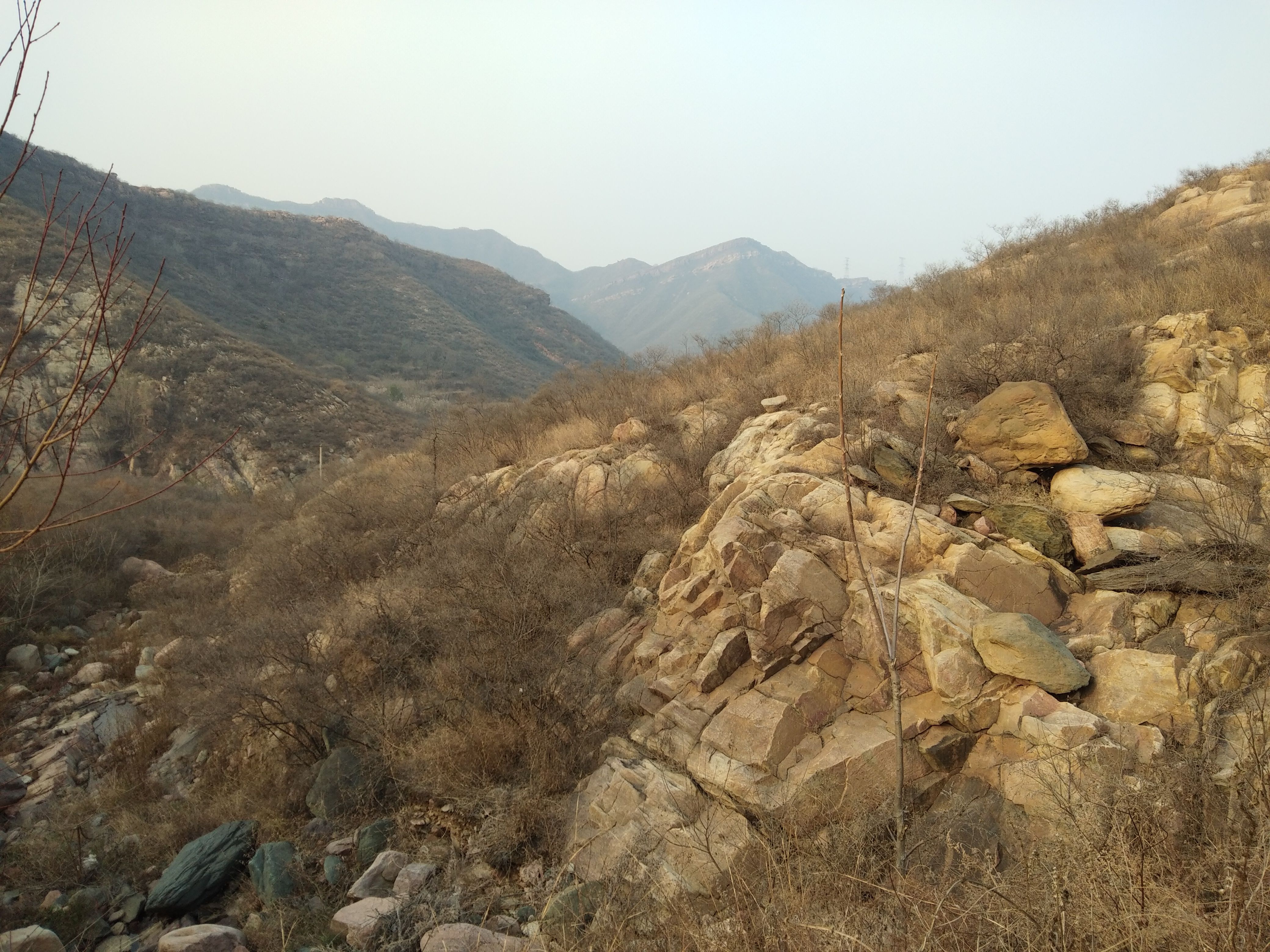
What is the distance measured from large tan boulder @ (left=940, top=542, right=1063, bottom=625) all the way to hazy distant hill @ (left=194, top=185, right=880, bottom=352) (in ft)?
219

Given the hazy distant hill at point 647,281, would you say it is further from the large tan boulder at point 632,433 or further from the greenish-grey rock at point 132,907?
the greenish-grey rock at point 132,907

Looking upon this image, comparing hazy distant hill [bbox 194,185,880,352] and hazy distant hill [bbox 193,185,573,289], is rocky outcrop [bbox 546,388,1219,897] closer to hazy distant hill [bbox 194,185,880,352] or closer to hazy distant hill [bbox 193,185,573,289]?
hazy distant hill [bbox 194,185,880,352]

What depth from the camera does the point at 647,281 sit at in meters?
122

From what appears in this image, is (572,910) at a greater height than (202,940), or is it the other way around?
(572,910)

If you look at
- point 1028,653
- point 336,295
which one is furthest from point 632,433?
point 336,295

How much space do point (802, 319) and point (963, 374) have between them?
741cm

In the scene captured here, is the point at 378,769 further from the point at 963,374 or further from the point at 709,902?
the point at 963,374

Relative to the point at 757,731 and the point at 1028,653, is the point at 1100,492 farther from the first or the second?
the point at 757,731

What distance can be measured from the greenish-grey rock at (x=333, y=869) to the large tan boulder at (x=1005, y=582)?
4753mm

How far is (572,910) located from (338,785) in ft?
8.76

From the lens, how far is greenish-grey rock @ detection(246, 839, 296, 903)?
14.4ft

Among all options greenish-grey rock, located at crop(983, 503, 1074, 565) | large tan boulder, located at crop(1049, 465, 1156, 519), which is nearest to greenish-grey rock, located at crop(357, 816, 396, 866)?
greenish-grey rock, located at crop(983, 503, 1074, 565)

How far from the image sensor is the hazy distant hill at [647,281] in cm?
8825

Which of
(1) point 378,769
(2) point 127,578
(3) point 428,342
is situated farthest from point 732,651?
(3) point 428,342
